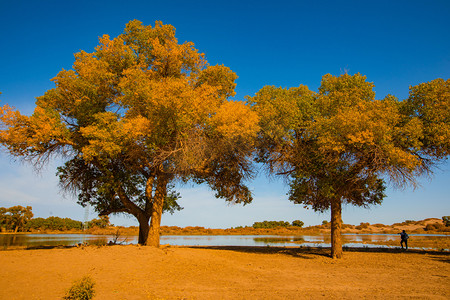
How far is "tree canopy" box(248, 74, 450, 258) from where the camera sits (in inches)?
543

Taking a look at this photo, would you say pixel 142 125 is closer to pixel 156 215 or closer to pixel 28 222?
pixel 156 215

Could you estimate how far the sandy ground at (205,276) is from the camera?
24.5ft

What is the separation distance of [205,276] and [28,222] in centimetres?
7496

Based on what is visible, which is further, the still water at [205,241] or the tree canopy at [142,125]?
the still water at [205,241]

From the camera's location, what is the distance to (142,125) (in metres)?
14.1

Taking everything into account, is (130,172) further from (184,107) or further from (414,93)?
(414,93)

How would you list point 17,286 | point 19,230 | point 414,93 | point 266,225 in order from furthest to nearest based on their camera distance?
point 266,225 < point 19,230 < point 414,93 < point 17,286

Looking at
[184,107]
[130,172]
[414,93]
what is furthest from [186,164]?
[414,93]

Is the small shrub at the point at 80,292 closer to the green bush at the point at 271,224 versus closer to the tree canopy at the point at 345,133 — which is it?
the tree canopy at the point at 345,133

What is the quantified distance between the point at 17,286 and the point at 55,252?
5772 mm

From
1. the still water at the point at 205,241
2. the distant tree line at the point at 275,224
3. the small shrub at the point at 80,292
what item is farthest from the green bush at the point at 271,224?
the small shrub at the point at 80,292

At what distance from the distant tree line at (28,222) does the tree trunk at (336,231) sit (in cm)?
4392

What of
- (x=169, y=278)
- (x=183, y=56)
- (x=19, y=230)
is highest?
(x=183, y=56)

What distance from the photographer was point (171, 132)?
1447cm
